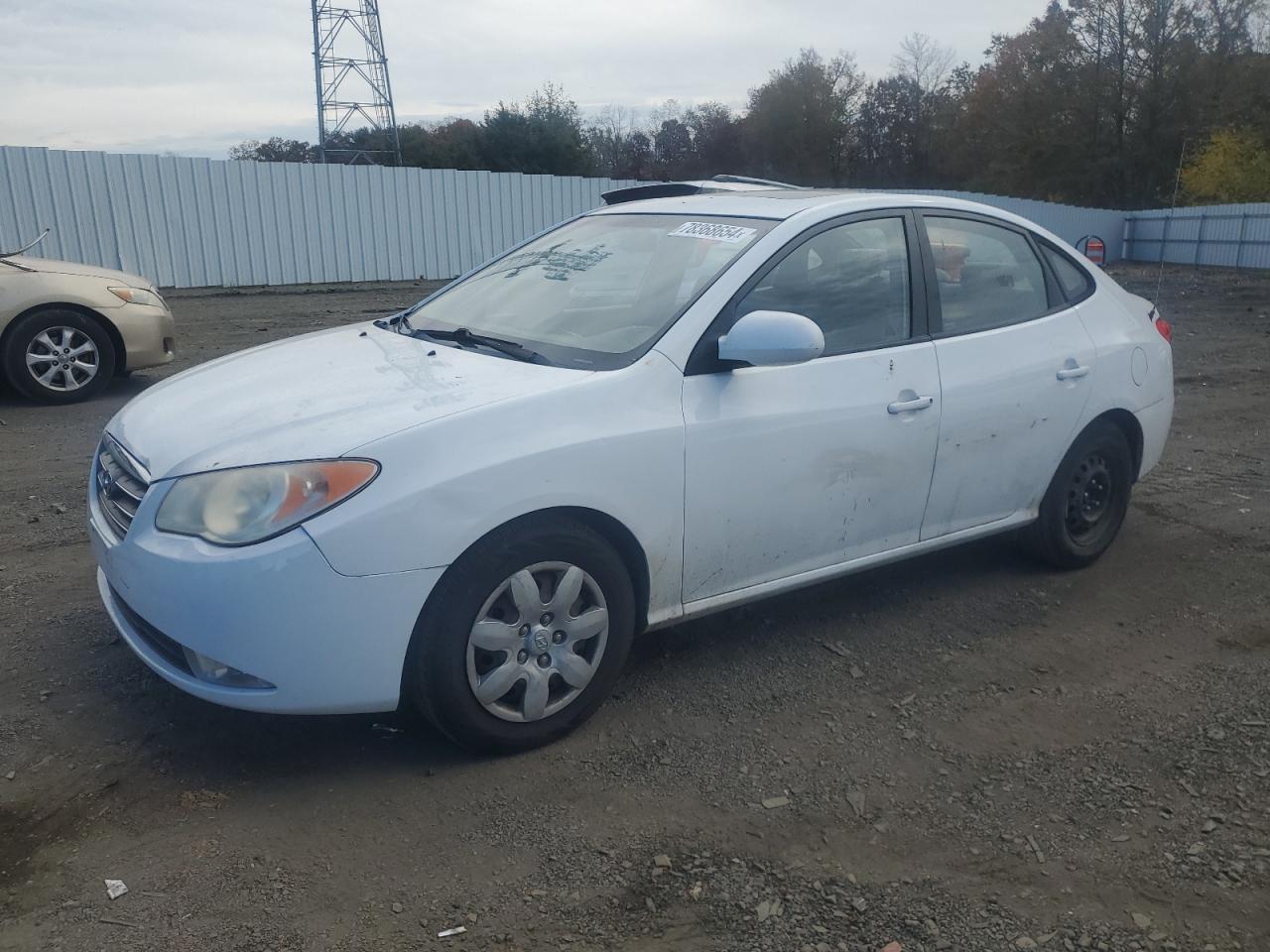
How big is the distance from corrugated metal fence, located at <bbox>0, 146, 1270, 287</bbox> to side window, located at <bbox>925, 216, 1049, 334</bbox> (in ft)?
52.9

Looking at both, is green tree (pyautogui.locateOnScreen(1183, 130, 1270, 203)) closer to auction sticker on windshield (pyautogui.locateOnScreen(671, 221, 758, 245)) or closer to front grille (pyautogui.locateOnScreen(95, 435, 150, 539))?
auction sticker on windshield (pyautogui.locateOnScreen(671, 221, 758, 245))

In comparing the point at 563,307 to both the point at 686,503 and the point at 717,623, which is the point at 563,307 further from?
the point at 717,623

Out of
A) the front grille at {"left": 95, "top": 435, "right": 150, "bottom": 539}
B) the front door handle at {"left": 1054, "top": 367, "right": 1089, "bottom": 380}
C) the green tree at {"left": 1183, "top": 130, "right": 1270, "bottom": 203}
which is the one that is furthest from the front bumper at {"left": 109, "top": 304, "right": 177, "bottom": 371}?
the green tree at {"left": 1183, "top": 130, "right": 1270, "bottom": 203}

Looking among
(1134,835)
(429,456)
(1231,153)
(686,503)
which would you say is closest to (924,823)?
(1134,835)

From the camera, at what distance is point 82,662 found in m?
3.87

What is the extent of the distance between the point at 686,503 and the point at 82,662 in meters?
2.26

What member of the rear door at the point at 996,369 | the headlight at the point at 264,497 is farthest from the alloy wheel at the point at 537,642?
the rear door at the point at 996,369

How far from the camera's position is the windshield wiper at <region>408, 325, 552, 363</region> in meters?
3.62

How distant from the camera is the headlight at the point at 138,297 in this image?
858 cm

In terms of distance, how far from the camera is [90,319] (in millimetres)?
8422

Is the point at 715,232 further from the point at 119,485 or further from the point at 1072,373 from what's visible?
the point at 119,485

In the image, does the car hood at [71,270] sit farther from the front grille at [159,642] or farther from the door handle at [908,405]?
the door handle at [908,405]

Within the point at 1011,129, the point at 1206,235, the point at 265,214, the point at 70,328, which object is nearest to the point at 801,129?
the point at 1011,129

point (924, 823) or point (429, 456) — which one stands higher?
point (429, 456)
